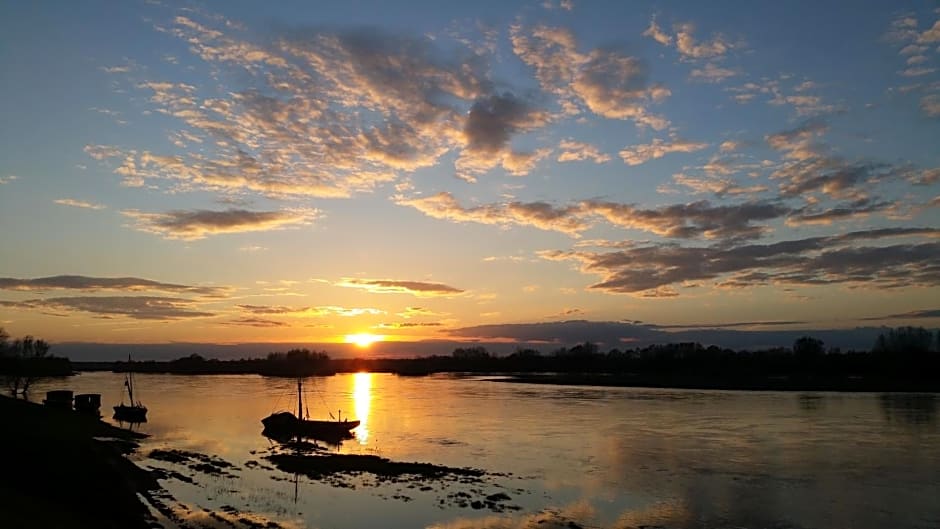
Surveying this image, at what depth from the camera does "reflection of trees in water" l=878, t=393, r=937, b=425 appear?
176 feet

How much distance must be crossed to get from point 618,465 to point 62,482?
24.2 metres

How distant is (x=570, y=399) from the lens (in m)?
79.7

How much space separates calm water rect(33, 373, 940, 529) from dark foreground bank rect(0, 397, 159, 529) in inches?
89.2

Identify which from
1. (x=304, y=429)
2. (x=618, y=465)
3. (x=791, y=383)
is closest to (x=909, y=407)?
(x=791, y=383)

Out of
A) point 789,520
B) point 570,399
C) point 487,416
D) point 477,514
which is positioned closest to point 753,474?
point 789,520

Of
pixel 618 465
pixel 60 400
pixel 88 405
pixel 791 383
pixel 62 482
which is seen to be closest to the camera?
pixel 62 482

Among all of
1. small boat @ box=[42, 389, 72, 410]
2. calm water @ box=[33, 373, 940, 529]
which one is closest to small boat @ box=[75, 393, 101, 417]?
small boat @ box=[42, 389, 72, 410]

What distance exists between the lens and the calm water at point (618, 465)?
78.4 ft

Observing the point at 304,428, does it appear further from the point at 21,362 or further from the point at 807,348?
the point at 807,348

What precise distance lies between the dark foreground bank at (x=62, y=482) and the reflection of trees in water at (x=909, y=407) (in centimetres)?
5327

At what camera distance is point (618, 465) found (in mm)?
33781

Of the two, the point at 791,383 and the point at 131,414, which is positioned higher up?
the point at 131,414

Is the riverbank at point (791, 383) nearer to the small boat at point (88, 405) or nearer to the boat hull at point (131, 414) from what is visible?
the boat hull at point (131, 414)

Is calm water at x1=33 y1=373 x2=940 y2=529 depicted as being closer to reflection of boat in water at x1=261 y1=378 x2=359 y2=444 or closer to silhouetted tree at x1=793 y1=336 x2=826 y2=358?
reflection of boat in water at x1=261 y1=378 x2=359 y2=444
